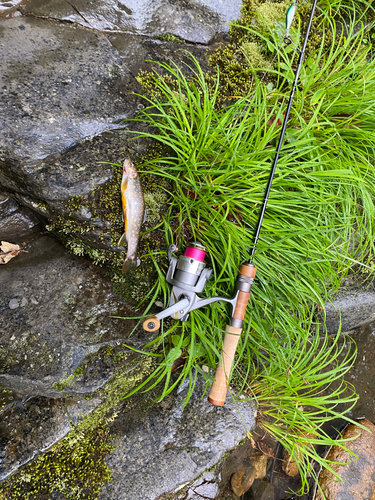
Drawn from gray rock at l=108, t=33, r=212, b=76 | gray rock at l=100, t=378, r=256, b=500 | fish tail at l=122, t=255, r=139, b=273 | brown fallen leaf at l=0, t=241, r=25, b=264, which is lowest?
gray rock at l=100, t=378, r=256, b=500

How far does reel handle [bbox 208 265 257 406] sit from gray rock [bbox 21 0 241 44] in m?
2.28

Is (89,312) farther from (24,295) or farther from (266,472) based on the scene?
(266,472)

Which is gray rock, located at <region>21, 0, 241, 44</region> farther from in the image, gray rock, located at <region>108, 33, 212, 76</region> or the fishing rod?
the fishing rod

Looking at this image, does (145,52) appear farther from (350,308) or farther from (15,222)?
(350,308)

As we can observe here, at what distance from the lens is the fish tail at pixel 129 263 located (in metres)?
2.41

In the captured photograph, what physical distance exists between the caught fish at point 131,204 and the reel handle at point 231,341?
86cm

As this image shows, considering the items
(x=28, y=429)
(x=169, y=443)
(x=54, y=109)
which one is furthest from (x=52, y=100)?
(x=169, y=443)

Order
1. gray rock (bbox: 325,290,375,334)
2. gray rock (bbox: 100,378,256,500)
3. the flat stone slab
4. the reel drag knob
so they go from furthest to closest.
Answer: gray rock (bbox: 325,290,375,334) < gray rock (bbox: 100,378,256,500) < the flat stone slab < the reel drag knob

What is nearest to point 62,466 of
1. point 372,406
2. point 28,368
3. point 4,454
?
point 4,454

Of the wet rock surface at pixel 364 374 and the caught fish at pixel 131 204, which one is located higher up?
the caught fish at pixel 131 204

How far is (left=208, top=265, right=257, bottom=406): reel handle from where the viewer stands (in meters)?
2.25

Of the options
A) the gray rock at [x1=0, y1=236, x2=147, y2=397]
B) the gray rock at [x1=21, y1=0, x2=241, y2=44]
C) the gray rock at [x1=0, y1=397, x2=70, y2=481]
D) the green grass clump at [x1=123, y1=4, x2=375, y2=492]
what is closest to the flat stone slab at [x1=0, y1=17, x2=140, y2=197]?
the gray rock at [x1=21, y1=0, x2=241, y2=44]

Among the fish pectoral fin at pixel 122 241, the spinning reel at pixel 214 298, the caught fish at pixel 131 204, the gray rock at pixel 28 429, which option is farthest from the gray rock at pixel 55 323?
the spinning reel at pixel 214 298

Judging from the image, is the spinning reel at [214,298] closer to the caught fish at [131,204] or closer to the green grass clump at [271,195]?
the green grass clump at [271,195]
